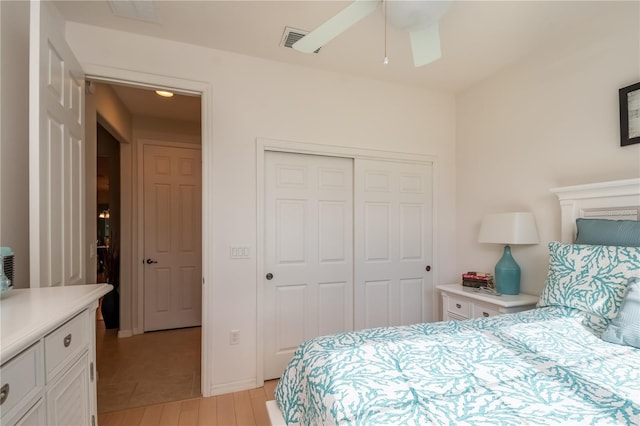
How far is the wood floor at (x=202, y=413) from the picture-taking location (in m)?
1.95

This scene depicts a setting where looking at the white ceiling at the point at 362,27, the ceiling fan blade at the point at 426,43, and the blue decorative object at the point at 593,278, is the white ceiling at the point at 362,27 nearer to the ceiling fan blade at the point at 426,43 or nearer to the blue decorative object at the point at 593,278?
the ceiling fan blade at the point at 426,43

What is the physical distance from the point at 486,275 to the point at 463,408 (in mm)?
2020

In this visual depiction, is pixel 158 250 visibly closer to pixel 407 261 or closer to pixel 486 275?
pixel 407 261

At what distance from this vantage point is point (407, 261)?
3.02 meters

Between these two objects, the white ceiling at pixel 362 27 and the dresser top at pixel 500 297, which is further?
the dresser top at pixel 500 297

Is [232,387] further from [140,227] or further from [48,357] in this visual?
[140,227]

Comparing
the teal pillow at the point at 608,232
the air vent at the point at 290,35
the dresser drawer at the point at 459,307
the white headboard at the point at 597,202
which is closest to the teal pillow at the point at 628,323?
the teal pillow at the point at 608,232

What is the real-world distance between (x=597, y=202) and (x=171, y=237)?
410 cm

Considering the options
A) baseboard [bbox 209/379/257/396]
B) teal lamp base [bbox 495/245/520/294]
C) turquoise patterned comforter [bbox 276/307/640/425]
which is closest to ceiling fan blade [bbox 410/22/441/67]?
turquoise patterned comforter [bbox 276/307/640/425]

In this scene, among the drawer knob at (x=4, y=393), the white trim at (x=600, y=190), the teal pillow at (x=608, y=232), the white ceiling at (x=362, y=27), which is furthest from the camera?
the white ceiling at (x=362, y=27)

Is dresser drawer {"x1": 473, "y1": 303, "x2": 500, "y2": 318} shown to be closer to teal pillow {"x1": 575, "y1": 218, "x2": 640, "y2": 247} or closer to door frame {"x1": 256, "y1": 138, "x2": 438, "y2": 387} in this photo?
teal pillow {"x1": 575, "y1": 218, "x2": 640, "y2": 247}

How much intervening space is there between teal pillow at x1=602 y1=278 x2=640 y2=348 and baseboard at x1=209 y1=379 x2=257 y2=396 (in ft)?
7.29

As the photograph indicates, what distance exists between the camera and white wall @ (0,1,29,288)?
144 centimetres

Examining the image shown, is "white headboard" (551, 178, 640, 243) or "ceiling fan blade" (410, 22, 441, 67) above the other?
"ceiling fan blade" (410, 22, 441, 67)
